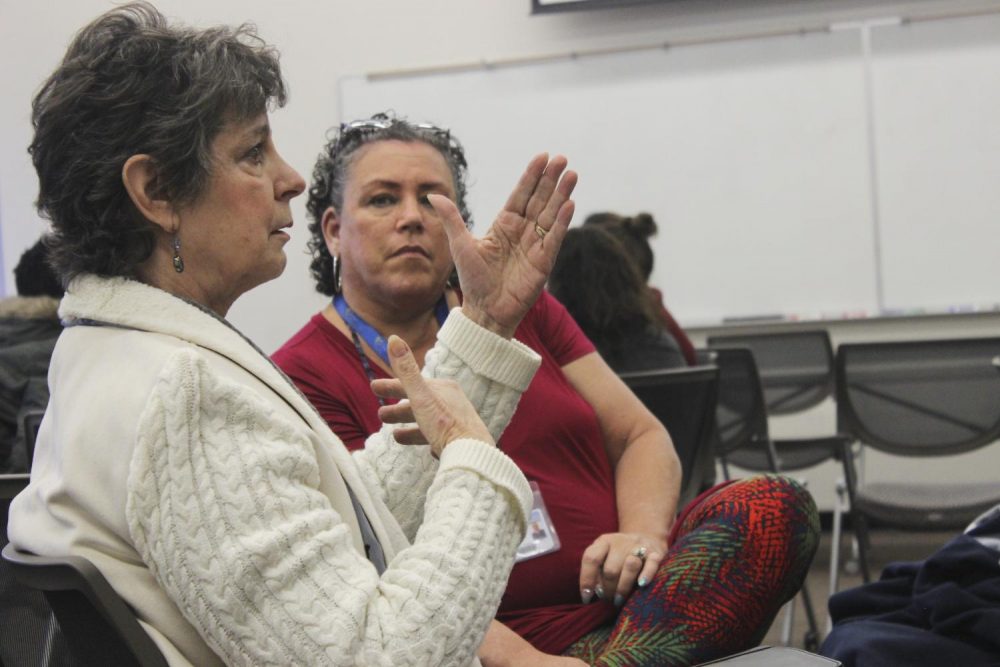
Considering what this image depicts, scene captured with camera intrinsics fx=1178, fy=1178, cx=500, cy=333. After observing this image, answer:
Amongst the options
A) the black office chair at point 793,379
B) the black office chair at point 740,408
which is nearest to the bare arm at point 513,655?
the black office chair at point 740,408

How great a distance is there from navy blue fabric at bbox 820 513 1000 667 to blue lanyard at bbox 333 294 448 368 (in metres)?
0.82

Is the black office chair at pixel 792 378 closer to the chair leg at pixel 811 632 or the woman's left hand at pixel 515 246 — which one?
the chair leg at pixel 811 632

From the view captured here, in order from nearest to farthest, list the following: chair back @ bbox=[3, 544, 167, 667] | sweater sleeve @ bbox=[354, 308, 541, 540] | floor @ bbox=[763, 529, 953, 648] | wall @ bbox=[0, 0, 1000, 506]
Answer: chair back @ bbox=[3, 544, 167, 667]
sweater sleeve @ bbox=[354, 308, 541, 540]
floor @ bbox=[763, 529, 953, 648]
wall @ bbox=[0, 0, 1000, 506]

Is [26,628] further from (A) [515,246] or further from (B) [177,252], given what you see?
(A) [515,246]

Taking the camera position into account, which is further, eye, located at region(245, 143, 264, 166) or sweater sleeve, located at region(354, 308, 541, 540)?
sweater sleeve, located at region(354, 308, 541, 540)

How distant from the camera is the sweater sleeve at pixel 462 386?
55.9 inches

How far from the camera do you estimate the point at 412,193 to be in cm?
205

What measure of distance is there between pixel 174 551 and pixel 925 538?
519cm

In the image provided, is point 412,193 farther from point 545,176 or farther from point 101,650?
point 101,650

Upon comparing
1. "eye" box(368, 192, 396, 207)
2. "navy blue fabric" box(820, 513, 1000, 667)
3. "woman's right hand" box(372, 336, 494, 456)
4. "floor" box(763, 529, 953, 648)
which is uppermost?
"eye" box(368, 192, 396, 207)

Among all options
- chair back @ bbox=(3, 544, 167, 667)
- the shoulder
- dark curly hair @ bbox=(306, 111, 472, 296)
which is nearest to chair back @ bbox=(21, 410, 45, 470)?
dark curly hair @ bbox=(306, 111, 472, 296)

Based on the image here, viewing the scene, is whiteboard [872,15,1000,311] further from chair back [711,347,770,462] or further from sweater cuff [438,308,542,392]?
sweater cuff [438,308,542,392]

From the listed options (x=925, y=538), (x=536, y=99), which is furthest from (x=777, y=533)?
(x=536, y=99)

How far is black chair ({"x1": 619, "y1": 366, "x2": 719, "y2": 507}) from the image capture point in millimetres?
2449
